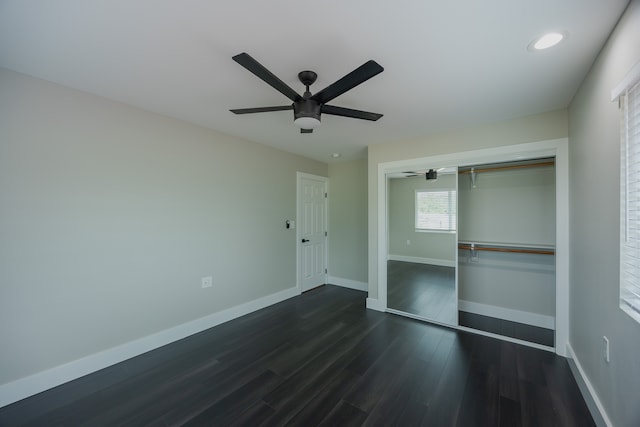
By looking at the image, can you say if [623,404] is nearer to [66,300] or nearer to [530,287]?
[530,287]

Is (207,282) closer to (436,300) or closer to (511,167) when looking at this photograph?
(436,300)

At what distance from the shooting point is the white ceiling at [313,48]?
1.32 m

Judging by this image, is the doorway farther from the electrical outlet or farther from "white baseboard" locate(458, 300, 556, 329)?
the electrical outlet

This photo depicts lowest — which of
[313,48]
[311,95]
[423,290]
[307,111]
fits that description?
[423,290]

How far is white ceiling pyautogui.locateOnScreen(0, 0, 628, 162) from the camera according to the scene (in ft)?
4.33

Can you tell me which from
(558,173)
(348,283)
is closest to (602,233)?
(558,173)

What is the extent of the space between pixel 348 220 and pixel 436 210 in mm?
1636

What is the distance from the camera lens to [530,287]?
123 inches

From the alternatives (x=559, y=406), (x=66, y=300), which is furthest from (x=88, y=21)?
(x=559, y=406)

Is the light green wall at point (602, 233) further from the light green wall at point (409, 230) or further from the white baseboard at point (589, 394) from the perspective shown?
the light green wall at point (409, 230)

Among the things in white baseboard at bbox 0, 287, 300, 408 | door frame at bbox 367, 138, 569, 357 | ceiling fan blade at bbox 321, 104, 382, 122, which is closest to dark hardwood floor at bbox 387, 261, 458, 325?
door frame at bbox 367, 138, 569, 357

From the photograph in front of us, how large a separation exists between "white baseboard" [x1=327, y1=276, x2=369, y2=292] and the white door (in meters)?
0.17

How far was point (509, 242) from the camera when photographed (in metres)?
3.23

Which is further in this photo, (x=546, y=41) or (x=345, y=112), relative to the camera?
(x=345, y=112)
